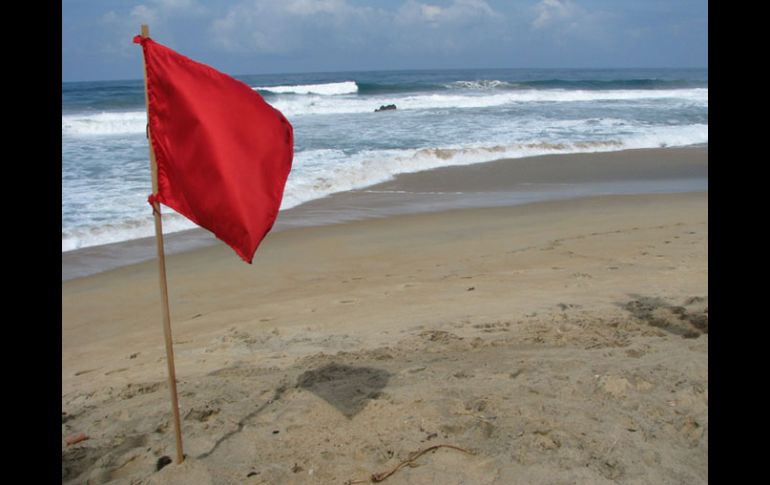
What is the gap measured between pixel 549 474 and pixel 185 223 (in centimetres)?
779

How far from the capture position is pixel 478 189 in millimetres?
13141

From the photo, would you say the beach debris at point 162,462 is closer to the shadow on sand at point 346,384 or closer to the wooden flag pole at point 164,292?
the wooden flag pole at point 164,292

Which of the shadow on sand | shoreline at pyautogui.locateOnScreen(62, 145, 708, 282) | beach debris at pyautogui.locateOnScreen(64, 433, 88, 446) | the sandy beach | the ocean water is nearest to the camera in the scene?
the sandy beach

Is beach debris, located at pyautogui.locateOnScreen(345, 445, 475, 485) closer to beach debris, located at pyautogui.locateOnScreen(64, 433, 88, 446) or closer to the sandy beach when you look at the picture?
the sandy beach

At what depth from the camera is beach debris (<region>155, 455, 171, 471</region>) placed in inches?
143

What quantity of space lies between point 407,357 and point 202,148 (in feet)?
7.58

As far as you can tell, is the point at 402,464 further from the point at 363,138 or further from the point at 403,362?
the point at 363,138

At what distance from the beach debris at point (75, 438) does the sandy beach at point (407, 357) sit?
0.15 feet

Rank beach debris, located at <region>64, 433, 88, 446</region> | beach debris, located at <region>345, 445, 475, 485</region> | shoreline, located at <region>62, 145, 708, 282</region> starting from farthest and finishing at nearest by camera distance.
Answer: shoreline, located at <region>62, 145, 708, 282</region> → beach debris, located at <region>64, 433, 88, 446</region> → beach debris, located at <region>345, 445, 475, 485</region>

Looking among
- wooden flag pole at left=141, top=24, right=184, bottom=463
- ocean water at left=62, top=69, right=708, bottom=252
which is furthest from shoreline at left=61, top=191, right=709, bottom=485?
ocean water at left=62, top=69, right=708, bottom=252

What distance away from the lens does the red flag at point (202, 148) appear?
130 inches

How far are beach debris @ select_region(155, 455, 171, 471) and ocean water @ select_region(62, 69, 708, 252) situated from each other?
6.11 metres

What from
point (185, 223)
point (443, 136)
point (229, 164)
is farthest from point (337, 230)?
point (443, 136)

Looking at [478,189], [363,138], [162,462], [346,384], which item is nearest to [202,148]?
[162,462]
